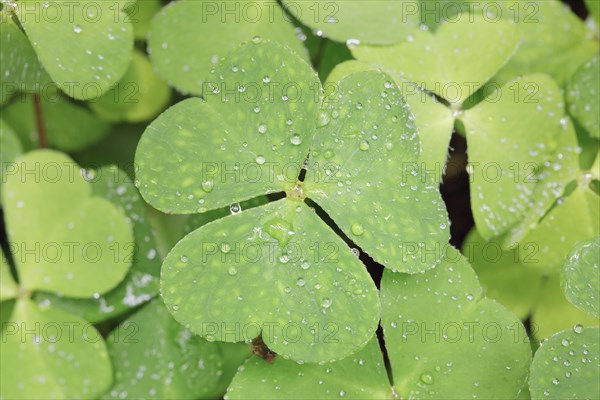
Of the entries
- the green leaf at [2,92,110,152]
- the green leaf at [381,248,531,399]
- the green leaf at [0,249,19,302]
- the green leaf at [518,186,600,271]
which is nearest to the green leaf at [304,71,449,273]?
the green leaf at [381,248,531,399]

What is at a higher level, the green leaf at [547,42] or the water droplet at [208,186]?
the green leaf at [547,42]

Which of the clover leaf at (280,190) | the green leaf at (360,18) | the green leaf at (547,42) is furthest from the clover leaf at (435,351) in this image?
the green leaf at (547,42)

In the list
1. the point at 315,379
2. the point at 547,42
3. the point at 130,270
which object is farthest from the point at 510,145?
the point at 130,270

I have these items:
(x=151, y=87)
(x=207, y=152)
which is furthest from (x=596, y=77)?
(x=151, y=87)

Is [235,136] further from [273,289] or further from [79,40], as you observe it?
[79,40]

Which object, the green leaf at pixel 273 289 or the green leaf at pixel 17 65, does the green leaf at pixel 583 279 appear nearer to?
the green leaf at pixel 273 289

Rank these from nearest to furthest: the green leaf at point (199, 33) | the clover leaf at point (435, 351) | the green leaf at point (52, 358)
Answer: the clover leaf at point (435, 351), the green leaf at point (52, 358), the green leaf at point (199, 33)

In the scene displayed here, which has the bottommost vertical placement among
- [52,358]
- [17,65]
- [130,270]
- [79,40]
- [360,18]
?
[52,358]
